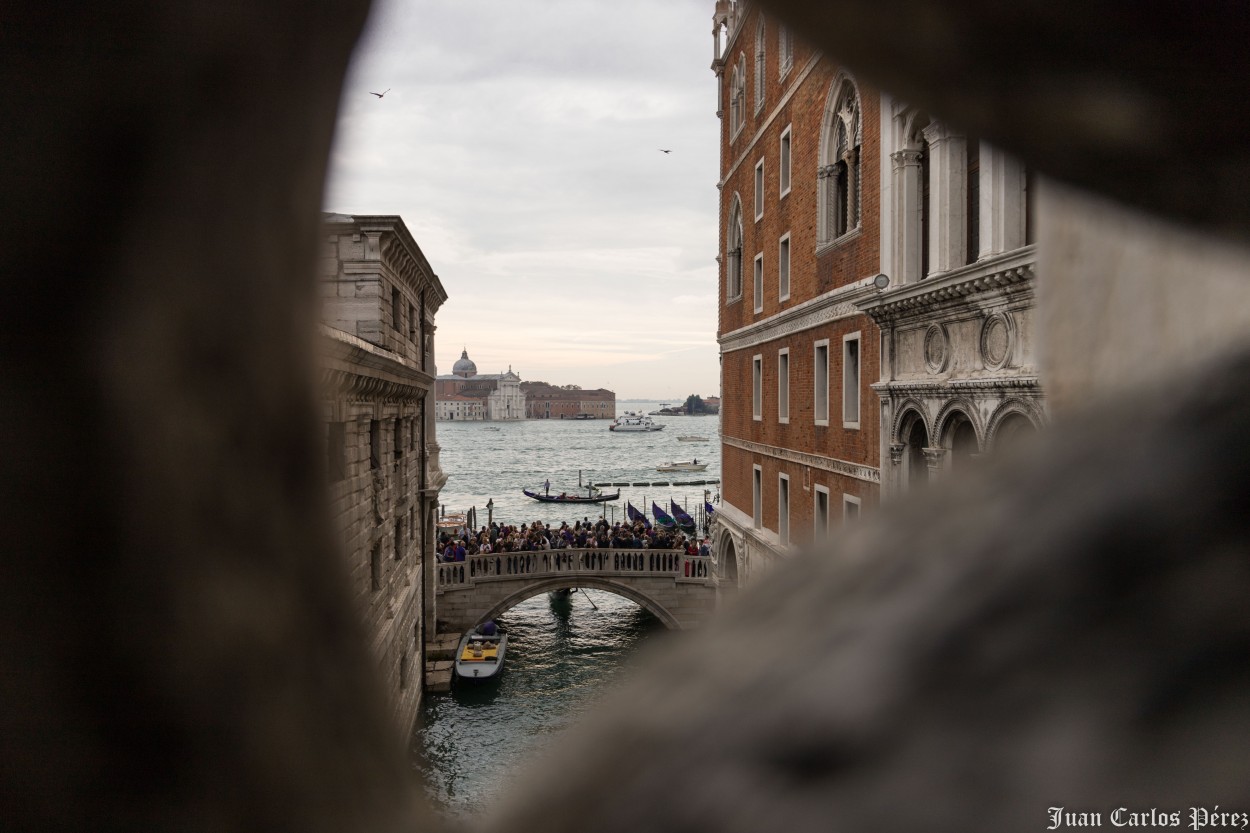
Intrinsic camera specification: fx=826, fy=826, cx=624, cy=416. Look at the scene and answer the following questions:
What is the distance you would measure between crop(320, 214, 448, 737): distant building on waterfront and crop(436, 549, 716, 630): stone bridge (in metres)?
5.29

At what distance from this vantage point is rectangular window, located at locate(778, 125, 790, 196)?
17250 millimetres

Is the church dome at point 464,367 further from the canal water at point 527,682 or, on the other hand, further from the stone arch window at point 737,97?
the stone arch window at point 737,97

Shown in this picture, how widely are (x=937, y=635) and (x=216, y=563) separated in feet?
0.89

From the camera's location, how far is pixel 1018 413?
895cm

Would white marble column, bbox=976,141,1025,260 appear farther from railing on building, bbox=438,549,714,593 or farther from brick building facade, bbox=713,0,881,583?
railing on building, bbox=438,549,714,593

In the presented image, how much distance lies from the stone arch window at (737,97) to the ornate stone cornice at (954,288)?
10833 mm

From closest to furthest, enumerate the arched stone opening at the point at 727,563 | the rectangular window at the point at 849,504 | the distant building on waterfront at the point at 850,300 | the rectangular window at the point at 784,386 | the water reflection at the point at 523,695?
the distant building on waterfront at the point at 850,300
the rectangular window at the point at 849,504
the rectangular window at the point at 784,386
the water reflection at the point at 523,695
the arched stone opening at the point at 727,563

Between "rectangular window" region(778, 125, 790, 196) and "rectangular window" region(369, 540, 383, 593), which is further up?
"rectangular window" region(778, 125, 790, 196)

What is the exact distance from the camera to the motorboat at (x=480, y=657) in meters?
25.6

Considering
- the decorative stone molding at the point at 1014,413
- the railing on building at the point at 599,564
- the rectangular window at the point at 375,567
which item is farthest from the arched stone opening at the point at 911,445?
the railing on building at the point at 599,564

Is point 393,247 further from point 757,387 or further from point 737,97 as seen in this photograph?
point 737,97

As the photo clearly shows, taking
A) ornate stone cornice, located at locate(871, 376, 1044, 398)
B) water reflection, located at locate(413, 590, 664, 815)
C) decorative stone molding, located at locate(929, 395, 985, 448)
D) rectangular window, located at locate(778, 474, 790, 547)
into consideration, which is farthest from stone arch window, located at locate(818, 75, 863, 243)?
water reflection, located at locate(413, 590, 664, 815)

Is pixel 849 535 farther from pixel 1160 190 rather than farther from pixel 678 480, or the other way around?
pixel 678 480

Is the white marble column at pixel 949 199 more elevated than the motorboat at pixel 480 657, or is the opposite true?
the white marble column at pixel 949 199
